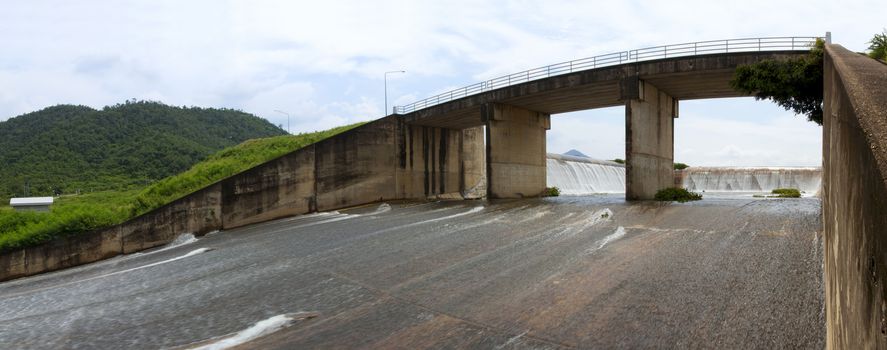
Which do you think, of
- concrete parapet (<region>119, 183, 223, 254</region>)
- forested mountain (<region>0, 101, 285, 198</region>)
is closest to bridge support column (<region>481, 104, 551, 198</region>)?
concrete parapet (<region>119, 183, 223, 254</region>)

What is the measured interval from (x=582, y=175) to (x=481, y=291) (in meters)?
37.1

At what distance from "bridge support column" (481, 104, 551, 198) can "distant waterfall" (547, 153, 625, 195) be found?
807 cm

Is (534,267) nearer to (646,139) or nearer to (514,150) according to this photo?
(646,139)

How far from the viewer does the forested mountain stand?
5512cm

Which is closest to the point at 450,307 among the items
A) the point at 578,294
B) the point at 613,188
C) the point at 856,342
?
the point at 578,294

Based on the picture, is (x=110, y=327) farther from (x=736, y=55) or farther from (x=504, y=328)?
(x=736, y=55)

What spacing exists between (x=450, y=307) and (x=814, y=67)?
1596 centimetres

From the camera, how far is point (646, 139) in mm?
23500

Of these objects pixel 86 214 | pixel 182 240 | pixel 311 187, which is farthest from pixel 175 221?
pixel 311 187

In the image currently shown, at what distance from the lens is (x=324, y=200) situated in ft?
88.5

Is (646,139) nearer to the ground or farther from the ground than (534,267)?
farther from the ground

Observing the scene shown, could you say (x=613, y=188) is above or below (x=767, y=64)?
below

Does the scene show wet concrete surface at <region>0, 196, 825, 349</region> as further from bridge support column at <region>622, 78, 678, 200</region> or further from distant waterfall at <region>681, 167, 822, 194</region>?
distant waterfall at <region>681, 167, 822, 194</region>

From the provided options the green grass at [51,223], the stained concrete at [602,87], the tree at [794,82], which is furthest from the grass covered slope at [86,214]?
the tree at [794,82]
